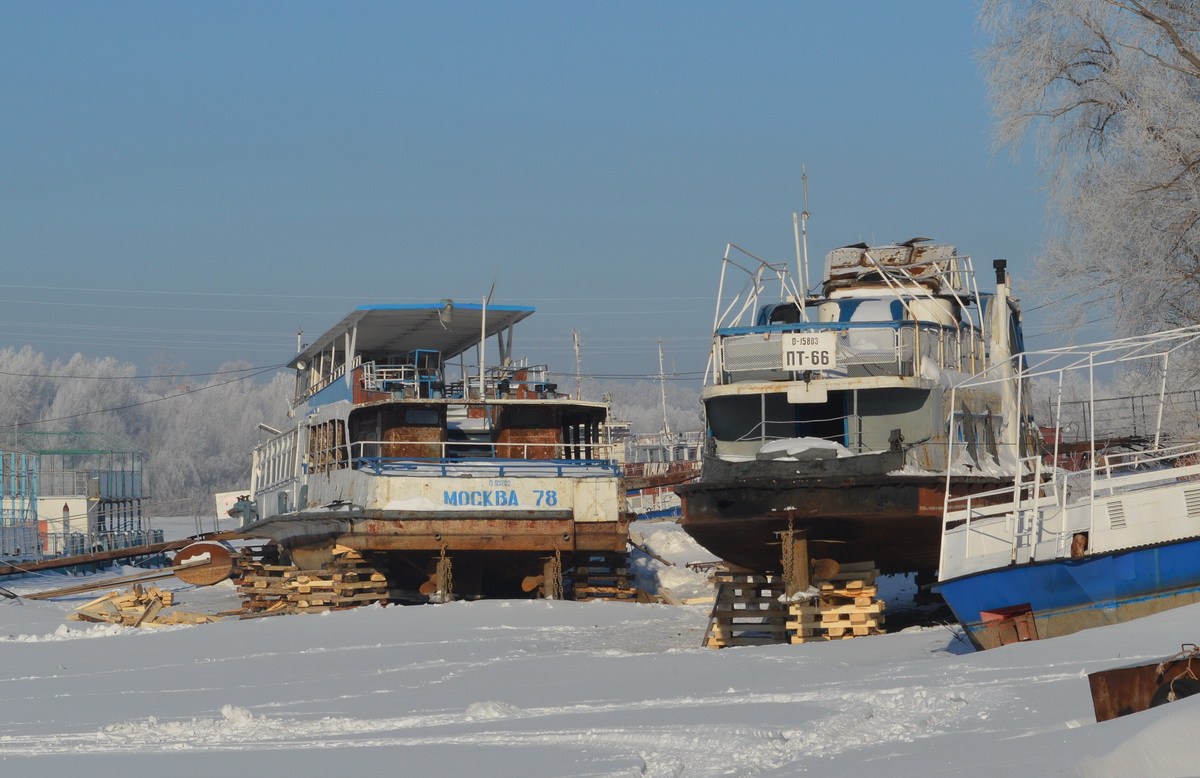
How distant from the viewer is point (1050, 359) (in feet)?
46.0

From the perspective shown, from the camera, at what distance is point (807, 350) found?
17.9m

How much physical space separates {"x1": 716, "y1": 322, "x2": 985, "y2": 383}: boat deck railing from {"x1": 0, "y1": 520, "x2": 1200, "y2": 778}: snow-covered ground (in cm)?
363

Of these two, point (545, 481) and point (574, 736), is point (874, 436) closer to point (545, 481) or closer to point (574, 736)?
point (545, 481)

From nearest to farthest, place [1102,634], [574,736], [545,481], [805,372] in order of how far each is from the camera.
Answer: [574,736] < [1102,634] < [805,372] < [545,481]

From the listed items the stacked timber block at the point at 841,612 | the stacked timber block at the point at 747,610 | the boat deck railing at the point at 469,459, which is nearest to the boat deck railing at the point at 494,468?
the boat deck railing at the point at 469,459

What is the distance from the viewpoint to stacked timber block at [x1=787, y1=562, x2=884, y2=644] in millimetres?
16469

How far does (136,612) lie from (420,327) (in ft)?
24.0

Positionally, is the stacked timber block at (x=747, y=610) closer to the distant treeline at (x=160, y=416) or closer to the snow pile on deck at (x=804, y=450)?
the snow pile on deck at (x=804, y=450)

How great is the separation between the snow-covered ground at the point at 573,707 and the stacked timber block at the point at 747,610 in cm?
61

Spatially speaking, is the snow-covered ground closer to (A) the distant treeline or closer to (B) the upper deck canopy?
(B) the upper deck canopy

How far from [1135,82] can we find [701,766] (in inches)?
748

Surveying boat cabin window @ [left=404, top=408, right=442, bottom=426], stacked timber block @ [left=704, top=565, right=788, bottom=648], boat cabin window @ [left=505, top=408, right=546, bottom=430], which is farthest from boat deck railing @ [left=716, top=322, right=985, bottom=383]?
boat cabin window @ [left=404, top=408, right=442, bottom=426]

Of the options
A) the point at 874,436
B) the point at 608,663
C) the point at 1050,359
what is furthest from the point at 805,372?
the point at 608,663

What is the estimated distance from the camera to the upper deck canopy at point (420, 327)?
2516 cm
